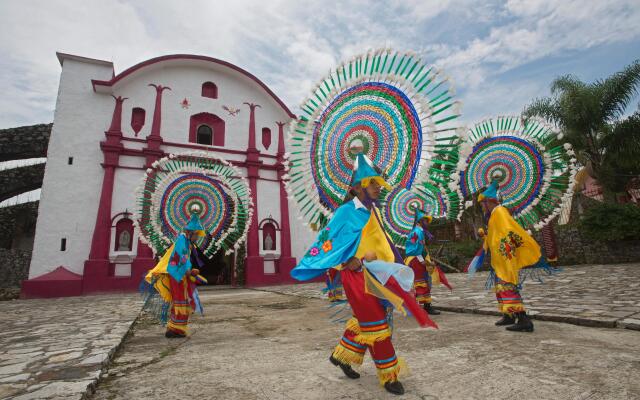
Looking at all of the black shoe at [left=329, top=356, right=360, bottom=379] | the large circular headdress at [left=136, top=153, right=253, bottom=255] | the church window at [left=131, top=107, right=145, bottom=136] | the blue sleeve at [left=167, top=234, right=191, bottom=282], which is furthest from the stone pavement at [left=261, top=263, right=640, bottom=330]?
the church window at [left=131, top=107, right=145, bottom=136]

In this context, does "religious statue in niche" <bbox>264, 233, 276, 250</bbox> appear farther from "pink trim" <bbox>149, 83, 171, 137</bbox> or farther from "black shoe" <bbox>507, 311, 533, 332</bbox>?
"black shoe" <bbox>507, 311, 533, 332</bbox>

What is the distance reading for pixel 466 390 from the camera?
2078 millimetres

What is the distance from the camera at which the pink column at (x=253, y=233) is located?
557 inches

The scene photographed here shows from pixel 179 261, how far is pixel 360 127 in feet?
10.1

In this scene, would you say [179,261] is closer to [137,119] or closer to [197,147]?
[197,147]

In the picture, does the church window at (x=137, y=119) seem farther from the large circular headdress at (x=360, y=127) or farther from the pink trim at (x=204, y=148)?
the large circular headdress at (x=360, y=127)

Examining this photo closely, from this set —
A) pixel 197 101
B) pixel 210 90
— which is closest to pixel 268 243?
pixel 197 101

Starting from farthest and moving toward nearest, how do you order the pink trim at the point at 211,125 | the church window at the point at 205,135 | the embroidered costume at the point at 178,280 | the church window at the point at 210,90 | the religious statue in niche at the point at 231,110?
the religious statue in niche at the point at 231,110
the church window at the point at 210,90
the church window at the point at 205,135
the pink trim at the point at 211,125
the embroidered costume at the point at 178,280

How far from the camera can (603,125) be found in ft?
45.4

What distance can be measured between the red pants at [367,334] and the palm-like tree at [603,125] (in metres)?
14.8

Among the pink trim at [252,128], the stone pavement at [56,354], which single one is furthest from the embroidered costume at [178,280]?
the pink trim at [252,128]

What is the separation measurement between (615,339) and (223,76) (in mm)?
16608

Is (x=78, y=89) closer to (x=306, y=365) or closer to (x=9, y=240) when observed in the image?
(x=9, y=240)

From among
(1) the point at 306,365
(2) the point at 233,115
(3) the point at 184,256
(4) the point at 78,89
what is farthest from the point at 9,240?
(1) the point at 306,365
